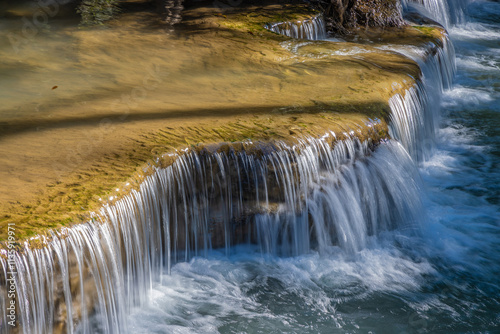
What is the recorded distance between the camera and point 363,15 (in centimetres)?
906

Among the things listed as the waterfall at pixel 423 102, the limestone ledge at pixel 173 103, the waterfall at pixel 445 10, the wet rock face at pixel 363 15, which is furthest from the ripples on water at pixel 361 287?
the waterfall at pixel 445 10

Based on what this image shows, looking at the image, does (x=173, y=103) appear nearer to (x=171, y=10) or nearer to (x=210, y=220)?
(x=210, y=220)

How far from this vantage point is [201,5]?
8211 mm

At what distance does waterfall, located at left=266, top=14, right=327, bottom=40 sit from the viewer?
7.99m

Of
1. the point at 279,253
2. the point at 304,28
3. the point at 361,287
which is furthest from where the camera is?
the point at 304,28

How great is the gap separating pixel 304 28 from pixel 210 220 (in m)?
4.43

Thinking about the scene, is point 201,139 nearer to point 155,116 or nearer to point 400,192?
point 155,116

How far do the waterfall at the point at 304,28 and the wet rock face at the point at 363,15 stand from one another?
26cm

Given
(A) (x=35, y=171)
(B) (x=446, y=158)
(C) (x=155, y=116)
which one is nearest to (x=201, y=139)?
(C) (x=155, y=116)

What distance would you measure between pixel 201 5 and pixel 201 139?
4.08 meters

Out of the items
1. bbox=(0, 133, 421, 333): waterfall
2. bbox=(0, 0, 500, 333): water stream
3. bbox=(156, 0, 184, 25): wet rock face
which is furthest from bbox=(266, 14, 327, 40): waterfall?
bbox=(0, 133, 421, 333): waterfall

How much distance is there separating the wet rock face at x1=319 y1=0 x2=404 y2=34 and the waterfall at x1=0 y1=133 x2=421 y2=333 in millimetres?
3731

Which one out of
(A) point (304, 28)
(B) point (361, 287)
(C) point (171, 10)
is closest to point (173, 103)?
(B) point (361, 287)

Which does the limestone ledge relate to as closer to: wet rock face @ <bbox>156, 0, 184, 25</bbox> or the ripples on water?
wet rock face @ <bbox>156, 0, 184, 25</bbox>
